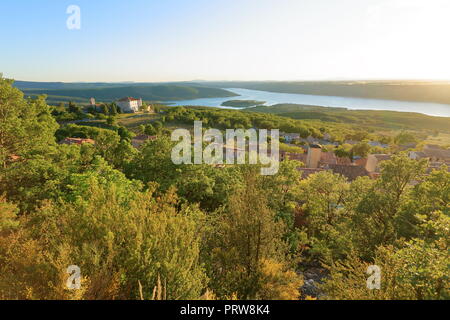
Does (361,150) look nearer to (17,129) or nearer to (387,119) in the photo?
(17,129)

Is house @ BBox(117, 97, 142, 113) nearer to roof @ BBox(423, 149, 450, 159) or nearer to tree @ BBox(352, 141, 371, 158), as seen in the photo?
tree @ BBox(352, 141, 371, 158)

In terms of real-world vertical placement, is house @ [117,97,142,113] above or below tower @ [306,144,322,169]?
above

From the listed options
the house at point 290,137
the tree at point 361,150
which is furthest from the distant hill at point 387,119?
the tree at point 361,150

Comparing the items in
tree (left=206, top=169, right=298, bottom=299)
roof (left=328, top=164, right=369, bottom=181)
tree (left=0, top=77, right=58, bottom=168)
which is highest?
tree (left=0, top=77, right=58, bottom=168)

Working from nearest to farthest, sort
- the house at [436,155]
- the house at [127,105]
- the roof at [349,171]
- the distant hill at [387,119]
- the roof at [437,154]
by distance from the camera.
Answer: the roof at [349,171] < the house at [436,155] < the roof at [437,154] < the house at [127,105] < the distant hill at [387,119]

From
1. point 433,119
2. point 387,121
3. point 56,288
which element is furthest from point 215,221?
point 433,119

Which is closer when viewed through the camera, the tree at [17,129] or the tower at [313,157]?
the tree at [17,129]

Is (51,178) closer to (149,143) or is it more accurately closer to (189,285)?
(149,143)

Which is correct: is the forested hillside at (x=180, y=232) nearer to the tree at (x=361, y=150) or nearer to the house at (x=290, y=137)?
the tree at (x=361, y=150)

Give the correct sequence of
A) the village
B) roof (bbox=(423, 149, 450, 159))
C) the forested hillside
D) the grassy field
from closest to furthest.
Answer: the forested hillside, the village, roof (bbox=(423, 149, 450, 159)), the grassy field

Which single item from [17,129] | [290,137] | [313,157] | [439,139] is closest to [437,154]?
[290,137]

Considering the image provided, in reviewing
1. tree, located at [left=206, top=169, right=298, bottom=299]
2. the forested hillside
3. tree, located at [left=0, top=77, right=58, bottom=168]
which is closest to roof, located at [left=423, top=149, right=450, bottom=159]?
the forested hillside
